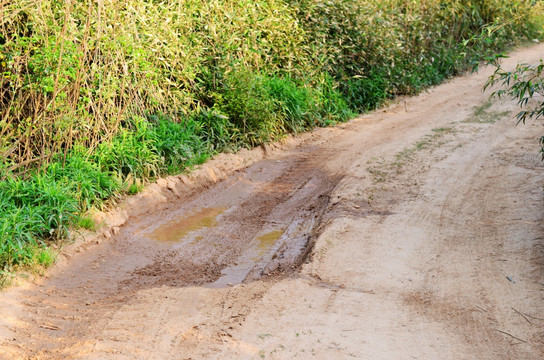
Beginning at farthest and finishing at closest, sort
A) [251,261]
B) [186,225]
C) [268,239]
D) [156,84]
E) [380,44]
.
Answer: [380,44], [156,84], [186,225], [268,239], [251,261]

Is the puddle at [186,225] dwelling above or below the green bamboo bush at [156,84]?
below

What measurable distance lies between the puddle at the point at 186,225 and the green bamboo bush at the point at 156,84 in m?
0.63

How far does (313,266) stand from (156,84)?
3.63 meters

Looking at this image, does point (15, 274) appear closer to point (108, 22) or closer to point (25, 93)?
point (25, 93)

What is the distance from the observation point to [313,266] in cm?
532

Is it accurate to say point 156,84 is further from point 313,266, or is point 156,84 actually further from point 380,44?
point 380,44

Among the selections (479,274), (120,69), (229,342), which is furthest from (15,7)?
(479,274)

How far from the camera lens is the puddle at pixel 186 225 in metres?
6.39

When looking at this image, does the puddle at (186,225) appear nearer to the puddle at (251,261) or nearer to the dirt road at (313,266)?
the dirt road at (313,266)

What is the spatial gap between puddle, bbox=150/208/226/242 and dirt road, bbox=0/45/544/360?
2 centimetres

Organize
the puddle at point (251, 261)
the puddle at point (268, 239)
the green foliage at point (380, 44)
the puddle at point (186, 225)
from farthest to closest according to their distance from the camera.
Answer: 1. the green foliage at point (380, 44)
2. the puddle at point (186, 225)
3. the puddle at point (268, 239)
4. the puddle at point (251, 261)

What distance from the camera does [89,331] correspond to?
171 inches

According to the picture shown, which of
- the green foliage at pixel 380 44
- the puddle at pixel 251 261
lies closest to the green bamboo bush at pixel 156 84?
the green foliage at pixel 380 44

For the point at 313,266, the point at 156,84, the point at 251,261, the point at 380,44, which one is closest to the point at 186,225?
the point at 251,261
